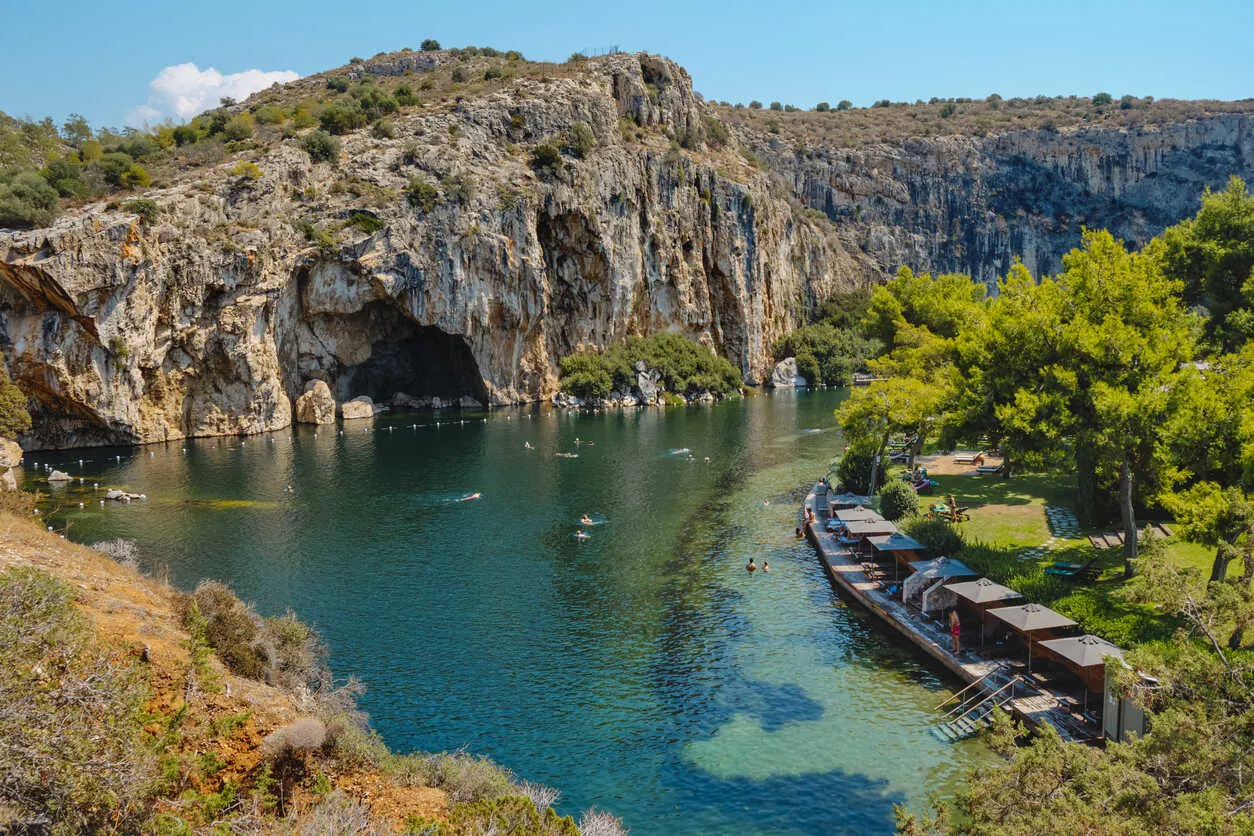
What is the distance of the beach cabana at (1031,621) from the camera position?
71.1 ft

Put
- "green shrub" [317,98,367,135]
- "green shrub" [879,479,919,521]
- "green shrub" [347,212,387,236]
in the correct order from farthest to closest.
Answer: "green shrub" [317,98,367,135], "green shrub" [347,212,387,236], "green shrub" [879,479,919,521]

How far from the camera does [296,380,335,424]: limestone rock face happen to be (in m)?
84.1

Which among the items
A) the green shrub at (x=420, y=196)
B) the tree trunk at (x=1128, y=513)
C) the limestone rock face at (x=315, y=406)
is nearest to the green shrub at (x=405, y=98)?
the green shrub at (x=420, y=196)

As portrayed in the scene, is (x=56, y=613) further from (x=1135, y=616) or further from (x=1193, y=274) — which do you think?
(x=1193, y=274)

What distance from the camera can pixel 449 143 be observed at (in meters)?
93.6

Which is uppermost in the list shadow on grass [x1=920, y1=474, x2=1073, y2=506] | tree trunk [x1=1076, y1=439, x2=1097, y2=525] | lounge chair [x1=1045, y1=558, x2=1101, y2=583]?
tree trunk [x1=1076, y1=439, x2=1097, y2=525]

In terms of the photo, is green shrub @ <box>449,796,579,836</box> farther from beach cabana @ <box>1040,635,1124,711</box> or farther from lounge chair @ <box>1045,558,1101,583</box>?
lounge chair @ <box>1045,558,1101,583</box>

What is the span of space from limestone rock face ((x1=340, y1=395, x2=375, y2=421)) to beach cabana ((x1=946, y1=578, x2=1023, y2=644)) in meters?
74.6

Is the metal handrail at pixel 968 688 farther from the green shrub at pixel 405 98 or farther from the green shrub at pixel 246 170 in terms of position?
the green shrub at pixel 405 98

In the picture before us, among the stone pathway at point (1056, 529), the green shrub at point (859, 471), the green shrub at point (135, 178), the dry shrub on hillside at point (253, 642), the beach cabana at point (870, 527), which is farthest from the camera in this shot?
the green shrub at point (135, 178)

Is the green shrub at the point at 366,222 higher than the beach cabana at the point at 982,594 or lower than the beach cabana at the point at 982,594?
higher

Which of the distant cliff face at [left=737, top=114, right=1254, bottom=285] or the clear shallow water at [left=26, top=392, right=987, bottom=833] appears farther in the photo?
the distant cliff face at [left=737, top=114, right=1254, bottom=285]

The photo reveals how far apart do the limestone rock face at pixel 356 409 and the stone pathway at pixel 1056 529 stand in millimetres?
71556

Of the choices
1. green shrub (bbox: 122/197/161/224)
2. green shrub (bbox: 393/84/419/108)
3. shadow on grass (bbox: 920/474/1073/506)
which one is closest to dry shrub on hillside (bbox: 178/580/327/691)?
shadow on grass (bbox: 920/474/1073/506)
